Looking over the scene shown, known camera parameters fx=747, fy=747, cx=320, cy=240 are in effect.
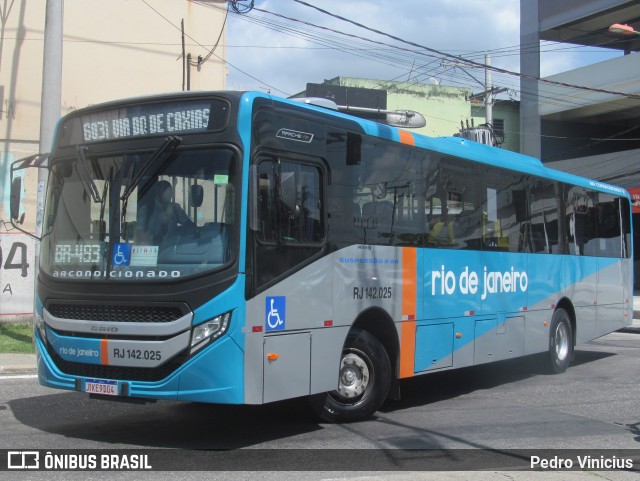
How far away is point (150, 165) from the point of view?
23.4 feet

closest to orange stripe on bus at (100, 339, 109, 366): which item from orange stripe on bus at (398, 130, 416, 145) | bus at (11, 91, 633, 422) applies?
bus at (11, 91, 633, 422)

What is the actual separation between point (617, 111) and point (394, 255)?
26.9 metres

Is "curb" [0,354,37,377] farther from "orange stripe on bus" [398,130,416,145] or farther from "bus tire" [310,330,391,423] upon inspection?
"orange stripe on bus" [398,130,416,145]

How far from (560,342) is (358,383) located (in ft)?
19.2

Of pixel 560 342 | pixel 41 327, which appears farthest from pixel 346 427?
pixel 560 342

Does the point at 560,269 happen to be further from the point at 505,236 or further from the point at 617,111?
the point at 617,111

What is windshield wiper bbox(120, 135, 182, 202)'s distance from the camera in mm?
7066

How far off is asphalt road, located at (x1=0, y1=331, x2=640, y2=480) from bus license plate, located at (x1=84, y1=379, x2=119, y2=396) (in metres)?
0.54

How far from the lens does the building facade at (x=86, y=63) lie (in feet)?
59.3

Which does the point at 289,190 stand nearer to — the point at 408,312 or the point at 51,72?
the point at 408,312

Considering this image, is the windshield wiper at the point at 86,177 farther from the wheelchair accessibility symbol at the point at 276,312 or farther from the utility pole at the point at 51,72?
the utility pole at the point at 51,72

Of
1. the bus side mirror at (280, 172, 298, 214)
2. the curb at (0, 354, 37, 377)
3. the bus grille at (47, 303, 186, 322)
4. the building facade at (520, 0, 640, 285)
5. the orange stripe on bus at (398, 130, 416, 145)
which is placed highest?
the building facade at (520, 0, 640, 285)

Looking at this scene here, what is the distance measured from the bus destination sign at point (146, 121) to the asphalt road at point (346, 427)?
3045mm

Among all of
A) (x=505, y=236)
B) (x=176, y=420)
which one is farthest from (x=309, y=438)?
(x=505, y=236)
